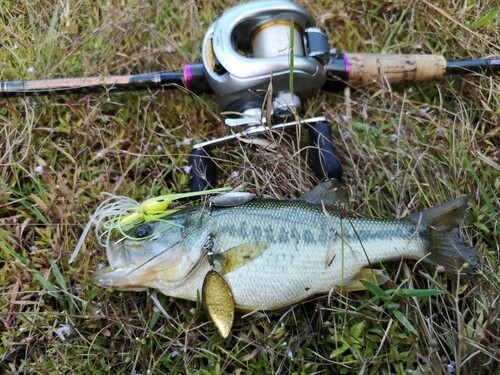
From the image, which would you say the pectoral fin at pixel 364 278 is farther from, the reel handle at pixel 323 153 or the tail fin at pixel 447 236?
the reel handle at pixel 323 153

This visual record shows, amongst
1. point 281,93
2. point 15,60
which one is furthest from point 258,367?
point 15,60

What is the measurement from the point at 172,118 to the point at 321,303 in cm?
162

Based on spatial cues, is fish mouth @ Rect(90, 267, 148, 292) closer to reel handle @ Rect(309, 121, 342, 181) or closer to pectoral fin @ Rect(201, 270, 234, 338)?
pectoral fin @ Rect(201, 270, 234, 338)

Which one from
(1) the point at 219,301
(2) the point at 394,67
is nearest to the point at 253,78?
→ (2) the point at 394,67

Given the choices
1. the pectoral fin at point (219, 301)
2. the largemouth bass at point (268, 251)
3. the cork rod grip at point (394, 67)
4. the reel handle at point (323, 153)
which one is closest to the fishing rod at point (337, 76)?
the cork rod grip at point (394, 67)

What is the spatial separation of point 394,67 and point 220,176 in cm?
139

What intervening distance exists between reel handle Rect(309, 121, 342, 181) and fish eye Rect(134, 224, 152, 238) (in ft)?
3.42

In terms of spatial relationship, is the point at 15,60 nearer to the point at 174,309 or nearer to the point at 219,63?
the point at 219,63

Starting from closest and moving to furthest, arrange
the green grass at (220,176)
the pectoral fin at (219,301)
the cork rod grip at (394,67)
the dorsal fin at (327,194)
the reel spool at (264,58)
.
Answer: the pectoral fin at (219,301)
the green grass at (220,176)
the dorsal fin at (327,194)
the reel spool at (264,58)
the cork rod grip at (394,67)

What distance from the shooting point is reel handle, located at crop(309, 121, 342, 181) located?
2.80 m

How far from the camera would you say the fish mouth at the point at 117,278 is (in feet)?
8.09

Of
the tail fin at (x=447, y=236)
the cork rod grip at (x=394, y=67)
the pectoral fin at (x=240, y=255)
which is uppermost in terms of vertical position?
the cork rod grip at (x=394, y=67)

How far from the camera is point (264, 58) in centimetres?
279

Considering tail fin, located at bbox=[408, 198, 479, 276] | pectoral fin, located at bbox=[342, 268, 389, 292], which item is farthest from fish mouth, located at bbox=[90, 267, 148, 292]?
tail fin, located at bbox=[408, 198, 479, 276]
